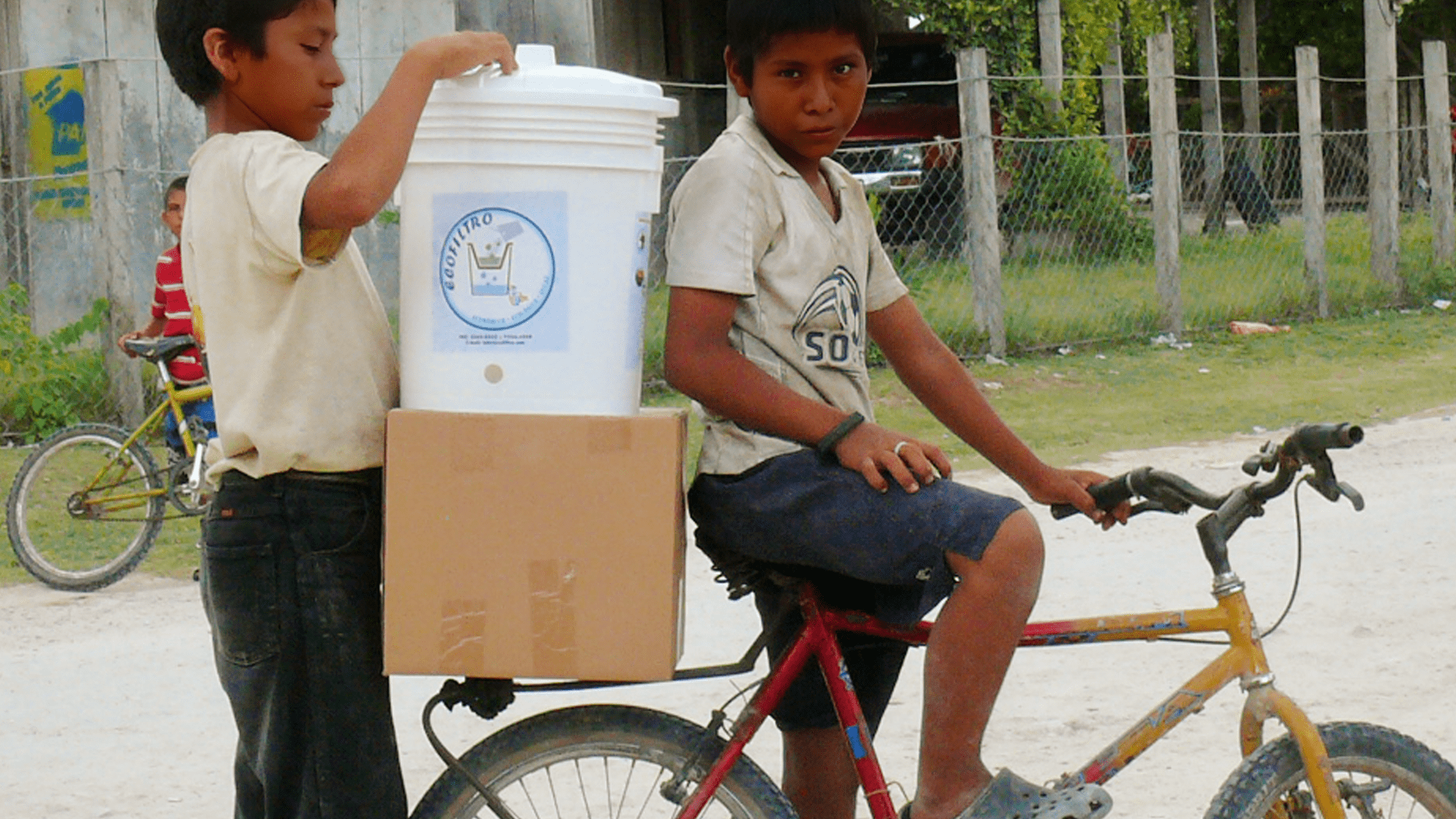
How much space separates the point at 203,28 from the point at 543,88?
1.60 ft

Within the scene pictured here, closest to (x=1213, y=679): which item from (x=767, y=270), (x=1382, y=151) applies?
(x=767, y=270)

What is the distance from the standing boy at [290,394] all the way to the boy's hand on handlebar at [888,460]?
0.66 meters

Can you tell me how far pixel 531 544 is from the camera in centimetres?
249

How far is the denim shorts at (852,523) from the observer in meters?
2.53

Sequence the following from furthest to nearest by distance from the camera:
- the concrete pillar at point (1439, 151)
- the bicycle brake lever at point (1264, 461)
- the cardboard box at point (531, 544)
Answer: the concrete pillar at point (1439, 151)
the bicycle brake lever at point (1264, 461)
the cardboard box at point (531, 544)

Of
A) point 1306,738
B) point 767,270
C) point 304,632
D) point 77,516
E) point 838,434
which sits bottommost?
point 77,516

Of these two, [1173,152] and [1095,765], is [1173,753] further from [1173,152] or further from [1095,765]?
[1173,152]

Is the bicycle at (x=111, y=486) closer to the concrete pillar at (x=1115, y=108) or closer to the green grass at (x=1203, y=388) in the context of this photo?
the green grass at (x=1203, y=388)

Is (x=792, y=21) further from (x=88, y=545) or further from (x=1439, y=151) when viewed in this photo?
(x=1439, y=151)

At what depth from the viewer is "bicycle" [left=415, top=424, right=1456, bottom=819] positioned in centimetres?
265

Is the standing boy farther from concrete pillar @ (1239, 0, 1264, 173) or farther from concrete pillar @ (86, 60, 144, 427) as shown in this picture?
concrete pillar @ (1239, 0, 1264, 173)

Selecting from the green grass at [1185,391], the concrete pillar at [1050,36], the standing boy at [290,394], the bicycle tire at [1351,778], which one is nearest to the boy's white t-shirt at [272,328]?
the standing boy at [290,394]

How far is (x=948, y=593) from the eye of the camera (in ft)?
8.54

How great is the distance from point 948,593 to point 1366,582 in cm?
349
